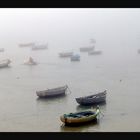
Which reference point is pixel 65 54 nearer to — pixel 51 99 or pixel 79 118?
pixel 51 99

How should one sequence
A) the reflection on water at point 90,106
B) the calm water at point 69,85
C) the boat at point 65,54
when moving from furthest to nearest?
the boat at point 65,54 < the reflection on water at point 90,106 < the calm water at point 69,85

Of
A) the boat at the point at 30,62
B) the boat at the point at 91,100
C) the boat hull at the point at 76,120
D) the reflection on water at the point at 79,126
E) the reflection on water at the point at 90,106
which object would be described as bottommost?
the reflection on water at the point at 79,126

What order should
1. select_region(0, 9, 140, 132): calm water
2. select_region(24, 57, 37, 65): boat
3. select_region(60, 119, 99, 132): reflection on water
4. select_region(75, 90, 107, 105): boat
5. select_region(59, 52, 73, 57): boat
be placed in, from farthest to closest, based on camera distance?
Result: 1. select_region(59, 52, 73, 57): boat
2. select_region(24, 57, 37, 65): boat
3. select_region(75, 90, 107, 105): boat
4. select_region(0, 9, 140, 132): calm water
5. select_region(60, 119, 99, 132): reflection on water

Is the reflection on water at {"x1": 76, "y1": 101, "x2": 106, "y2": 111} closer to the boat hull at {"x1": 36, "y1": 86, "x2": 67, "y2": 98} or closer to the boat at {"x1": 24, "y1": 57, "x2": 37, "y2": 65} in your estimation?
the boat hull at {"x1": 36, "y1": 86, "x2": 67, "y2": 98}

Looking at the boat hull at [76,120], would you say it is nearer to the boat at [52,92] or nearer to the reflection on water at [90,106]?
the reflection on water at [90,106]

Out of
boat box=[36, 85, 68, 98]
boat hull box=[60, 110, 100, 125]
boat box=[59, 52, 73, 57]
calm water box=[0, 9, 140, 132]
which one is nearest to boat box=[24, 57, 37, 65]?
calm water box=[0, 9, 140, 132]

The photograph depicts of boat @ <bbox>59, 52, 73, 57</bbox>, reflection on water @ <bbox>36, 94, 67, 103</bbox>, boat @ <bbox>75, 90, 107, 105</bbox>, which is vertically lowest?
boat @ <bbox>75, 90, 107, 105</bbox>

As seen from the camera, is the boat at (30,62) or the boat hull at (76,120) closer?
the boat hull at (76,120)

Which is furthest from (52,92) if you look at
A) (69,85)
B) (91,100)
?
(69,85)

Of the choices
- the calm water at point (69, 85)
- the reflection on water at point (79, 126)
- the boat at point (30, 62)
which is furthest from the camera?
Answer: the boat at point (30, 62)

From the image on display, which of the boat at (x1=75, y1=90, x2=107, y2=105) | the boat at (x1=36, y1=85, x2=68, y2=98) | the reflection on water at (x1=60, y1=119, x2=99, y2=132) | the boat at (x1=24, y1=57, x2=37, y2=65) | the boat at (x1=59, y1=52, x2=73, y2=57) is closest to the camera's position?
the reflection on water at (x1=60, y1=119, x2=99, y2=132)

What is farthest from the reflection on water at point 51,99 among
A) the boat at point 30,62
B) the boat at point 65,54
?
the boat at point 65,54

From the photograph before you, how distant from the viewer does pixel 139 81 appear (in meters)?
23.4
